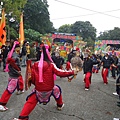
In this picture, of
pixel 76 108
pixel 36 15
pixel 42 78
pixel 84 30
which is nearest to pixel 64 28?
pixel 84 30

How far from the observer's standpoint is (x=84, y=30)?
49.2m

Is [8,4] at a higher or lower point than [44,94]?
higher

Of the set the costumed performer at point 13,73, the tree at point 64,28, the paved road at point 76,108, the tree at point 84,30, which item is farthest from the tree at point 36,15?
the costumed performer at point 13,73


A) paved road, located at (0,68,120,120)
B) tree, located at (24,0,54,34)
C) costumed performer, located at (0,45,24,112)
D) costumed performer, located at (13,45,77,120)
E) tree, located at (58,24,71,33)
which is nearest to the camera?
costumed performer, located at (13,45,77,120)

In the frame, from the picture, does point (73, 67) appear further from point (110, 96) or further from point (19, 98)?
point (110, 96)

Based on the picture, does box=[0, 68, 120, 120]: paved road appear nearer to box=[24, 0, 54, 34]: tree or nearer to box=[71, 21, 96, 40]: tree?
box=[24, 0, 54, 34]: tree

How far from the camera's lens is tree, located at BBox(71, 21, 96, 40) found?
162 feet

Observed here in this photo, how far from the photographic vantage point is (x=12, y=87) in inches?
191

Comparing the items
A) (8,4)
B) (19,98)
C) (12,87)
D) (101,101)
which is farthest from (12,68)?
(8,4)

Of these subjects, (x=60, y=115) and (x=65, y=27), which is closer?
(x=60, y=115)

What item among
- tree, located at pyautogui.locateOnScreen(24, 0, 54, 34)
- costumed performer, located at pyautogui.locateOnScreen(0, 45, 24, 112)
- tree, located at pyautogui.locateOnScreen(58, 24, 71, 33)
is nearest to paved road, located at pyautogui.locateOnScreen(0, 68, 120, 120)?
costumed performer, located at pyautogui.locateOnScreen(0, 45, 24, 112)

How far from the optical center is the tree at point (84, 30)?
1939 inches

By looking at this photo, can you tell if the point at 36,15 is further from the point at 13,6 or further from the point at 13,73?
the point at 13,73

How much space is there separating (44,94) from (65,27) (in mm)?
56900
